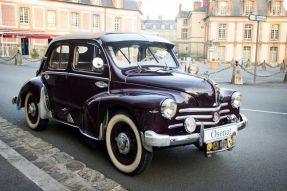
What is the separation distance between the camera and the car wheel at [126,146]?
13.1 feet

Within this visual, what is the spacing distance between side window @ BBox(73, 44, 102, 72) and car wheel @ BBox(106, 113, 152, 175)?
1.16 meters

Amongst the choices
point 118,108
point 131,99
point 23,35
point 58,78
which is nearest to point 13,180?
point 118,108

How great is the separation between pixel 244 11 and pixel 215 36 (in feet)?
19.8

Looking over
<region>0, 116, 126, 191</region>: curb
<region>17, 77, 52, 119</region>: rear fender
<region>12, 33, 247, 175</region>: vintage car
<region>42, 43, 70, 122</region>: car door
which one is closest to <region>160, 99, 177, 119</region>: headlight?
<region>12, 33, 247, 175</region>: vintage car

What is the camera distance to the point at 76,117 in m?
5.22

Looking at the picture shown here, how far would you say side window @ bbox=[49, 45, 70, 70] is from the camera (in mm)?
5594

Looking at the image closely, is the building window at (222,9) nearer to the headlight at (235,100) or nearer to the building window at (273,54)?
the building window at (273,54)

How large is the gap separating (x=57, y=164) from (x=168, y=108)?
1786mm

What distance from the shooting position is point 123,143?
166 inches

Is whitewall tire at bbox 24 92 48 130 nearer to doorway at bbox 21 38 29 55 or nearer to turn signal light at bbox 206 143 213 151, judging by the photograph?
turn signal light at bbox 206 143 213 151

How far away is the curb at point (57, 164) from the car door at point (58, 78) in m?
0.63

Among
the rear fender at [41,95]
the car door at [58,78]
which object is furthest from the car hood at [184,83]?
the rear fender at [41,95]

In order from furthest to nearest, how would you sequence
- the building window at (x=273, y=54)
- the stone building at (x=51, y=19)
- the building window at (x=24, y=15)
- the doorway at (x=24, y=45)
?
1. the building window at (x=273, y=54)
2. the doorway at (x=24, y=45)
3. the building window at (x=24, y=15)
4. the stone building at (x=51, y=19)

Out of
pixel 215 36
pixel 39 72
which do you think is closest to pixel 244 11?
pixel 215 36
